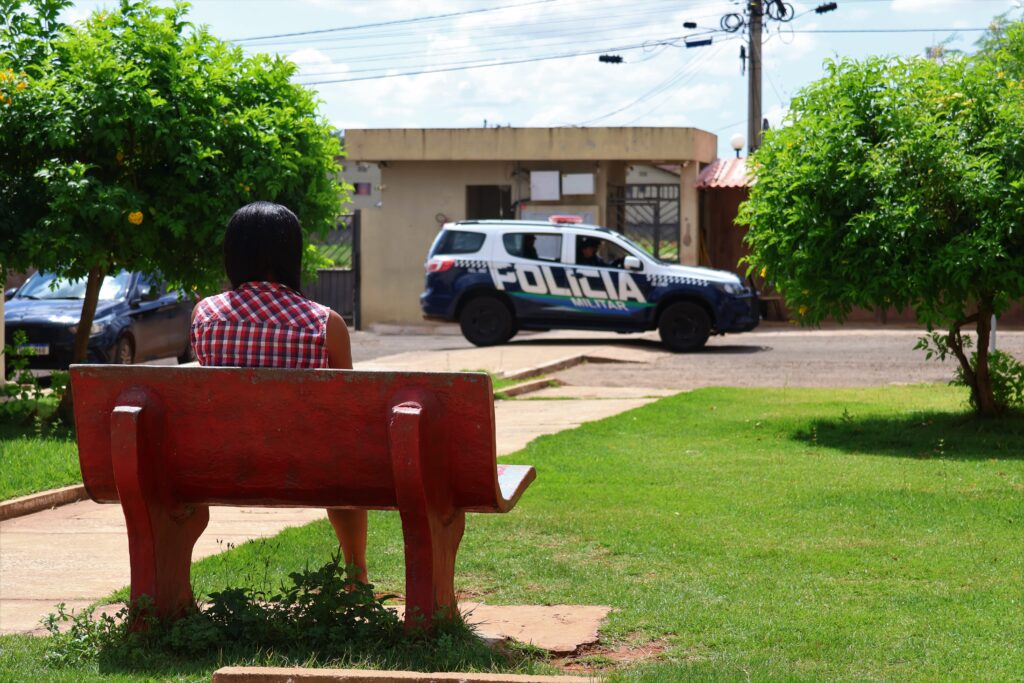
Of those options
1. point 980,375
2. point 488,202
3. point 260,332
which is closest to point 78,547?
point 260,332

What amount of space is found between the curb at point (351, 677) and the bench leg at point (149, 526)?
722mm

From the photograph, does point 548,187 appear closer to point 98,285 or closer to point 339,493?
point 98,285

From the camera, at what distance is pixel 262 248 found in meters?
4.98

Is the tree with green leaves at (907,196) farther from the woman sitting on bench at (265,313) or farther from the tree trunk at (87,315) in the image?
the woman sitting on bench at (265,313)

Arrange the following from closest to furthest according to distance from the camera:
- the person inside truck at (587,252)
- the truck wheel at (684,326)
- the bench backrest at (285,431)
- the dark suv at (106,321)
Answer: the bench backrest at (285,431)
the dark suv at (106,321)
the truck wheel at (684,326)
the person inside truck at (587,252)

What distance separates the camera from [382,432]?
456 cm

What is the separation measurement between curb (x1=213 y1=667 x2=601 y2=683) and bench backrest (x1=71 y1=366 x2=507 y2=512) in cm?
69

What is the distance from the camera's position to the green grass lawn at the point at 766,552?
4711mm

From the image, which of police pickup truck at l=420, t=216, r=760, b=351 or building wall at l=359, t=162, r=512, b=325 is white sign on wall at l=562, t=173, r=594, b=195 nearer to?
building wall at l=359, t=162, r=512, b=325

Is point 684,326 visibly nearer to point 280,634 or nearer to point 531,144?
point 531,144

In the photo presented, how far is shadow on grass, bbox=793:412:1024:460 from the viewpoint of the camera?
10.1 meters

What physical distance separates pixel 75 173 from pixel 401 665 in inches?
292

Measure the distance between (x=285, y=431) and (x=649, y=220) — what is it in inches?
1090

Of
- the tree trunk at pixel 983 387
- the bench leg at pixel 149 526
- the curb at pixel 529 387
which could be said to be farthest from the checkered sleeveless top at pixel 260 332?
the curb at pixel 529 387
